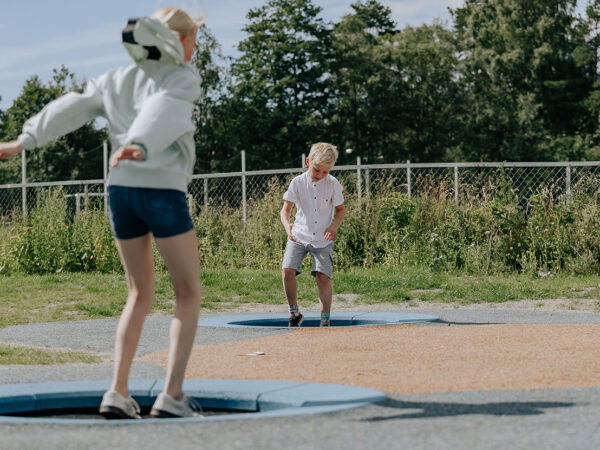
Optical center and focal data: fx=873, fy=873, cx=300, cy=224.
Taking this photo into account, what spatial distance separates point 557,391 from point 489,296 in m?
6.32

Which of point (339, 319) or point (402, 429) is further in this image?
point (339, 319)

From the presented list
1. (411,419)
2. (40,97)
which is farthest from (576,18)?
(411,419)

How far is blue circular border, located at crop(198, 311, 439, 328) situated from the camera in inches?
322

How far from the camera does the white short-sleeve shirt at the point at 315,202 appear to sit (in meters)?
7.89

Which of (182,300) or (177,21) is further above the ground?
(177,21)

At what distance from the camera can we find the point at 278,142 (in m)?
45.3

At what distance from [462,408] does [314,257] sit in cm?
409

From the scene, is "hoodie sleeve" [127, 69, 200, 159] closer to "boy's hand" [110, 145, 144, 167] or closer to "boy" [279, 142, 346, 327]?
"boy's hand" [110, 145, 144, 167]

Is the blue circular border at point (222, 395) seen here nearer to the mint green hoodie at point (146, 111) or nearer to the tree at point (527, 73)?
the mint green hoodie at point (146, 111)

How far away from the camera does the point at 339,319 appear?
331 inches

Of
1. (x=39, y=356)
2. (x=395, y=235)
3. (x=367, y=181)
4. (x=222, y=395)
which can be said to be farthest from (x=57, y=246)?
(x=222, y=395)

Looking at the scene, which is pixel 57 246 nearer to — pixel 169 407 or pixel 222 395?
pixel 222 395

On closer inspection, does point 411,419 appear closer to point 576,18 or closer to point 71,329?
point 71,329

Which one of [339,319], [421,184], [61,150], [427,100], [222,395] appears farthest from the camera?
[427,100]
